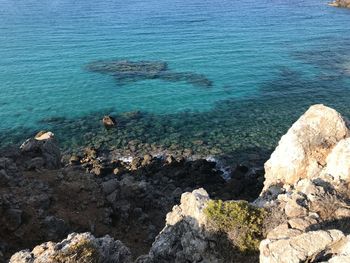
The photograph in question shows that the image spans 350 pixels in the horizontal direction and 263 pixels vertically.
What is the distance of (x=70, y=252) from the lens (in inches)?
726

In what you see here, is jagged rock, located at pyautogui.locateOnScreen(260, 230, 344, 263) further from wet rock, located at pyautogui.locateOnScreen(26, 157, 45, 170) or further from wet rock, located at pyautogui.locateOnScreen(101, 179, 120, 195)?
wet rock, located at pyautogui.locateOnScreen(26, 157, 45, 170)

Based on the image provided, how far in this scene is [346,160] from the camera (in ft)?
80.7

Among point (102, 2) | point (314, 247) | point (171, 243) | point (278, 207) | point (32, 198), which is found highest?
point (314, 247)

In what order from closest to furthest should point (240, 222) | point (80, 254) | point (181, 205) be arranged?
point (80, 254), point (240, 222), point (181, 205)

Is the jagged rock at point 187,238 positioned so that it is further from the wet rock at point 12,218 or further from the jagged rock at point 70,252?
the wet rock at point 12,218

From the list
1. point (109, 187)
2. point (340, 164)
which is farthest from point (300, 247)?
point (109, 187)

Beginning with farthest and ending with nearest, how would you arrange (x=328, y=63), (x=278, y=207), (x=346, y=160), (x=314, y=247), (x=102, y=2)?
(x=102, y=2) < (x=328, y=63) < (x=346, y=160) < (x=278, y=207) < (x=314, y=247)

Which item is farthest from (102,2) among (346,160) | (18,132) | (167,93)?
(346,160)

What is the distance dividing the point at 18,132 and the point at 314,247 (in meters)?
48.4

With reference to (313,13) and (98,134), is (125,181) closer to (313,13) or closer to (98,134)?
(98,134)

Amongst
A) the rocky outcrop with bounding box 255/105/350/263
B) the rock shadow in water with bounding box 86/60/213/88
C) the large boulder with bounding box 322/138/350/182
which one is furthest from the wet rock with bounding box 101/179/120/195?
the rock shadow in water with bounding box 86/60/213/88

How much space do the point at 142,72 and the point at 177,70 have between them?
6657 mm

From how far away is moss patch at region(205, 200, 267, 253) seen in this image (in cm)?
1988

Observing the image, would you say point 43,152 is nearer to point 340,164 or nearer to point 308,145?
point 308,145
